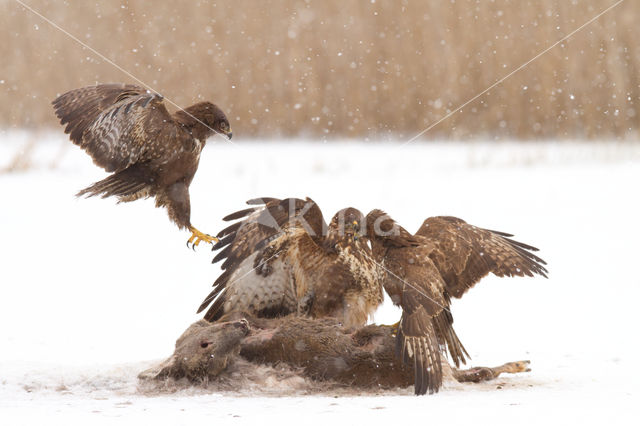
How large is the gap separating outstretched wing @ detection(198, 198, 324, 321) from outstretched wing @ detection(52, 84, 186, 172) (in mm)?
570

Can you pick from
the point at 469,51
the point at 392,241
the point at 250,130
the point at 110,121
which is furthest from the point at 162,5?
the point at 392,241

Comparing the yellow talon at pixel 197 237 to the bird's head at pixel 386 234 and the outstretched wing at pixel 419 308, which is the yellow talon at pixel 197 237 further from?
the outstretched wing at pixel 419 308

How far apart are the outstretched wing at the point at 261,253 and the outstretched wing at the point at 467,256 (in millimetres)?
622

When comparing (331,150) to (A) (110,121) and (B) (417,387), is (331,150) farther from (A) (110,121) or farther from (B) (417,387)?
(B) (417,387)

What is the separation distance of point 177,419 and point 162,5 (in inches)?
292

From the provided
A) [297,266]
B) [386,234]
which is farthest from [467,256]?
[297,266]

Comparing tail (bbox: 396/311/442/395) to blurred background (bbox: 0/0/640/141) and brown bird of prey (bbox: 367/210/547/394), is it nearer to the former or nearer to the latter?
brown bird of prey (bbox: 367/210/547/394)

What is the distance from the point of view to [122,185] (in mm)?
4637

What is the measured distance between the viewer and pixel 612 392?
A: 12.6 ft

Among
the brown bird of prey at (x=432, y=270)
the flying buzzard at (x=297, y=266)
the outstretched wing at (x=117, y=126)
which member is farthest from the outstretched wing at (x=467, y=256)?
the outstretched wing at (x=117, y=126)

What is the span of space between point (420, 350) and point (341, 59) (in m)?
6.49

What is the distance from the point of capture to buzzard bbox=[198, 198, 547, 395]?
157 inches

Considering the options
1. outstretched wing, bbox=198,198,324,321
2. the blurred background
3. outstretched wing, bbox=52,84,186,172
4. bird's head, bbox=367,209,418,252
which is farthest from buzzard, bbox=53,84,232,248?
the blurred background

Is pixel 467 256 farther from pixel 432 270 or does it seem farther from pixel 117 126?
pixel 117 126
